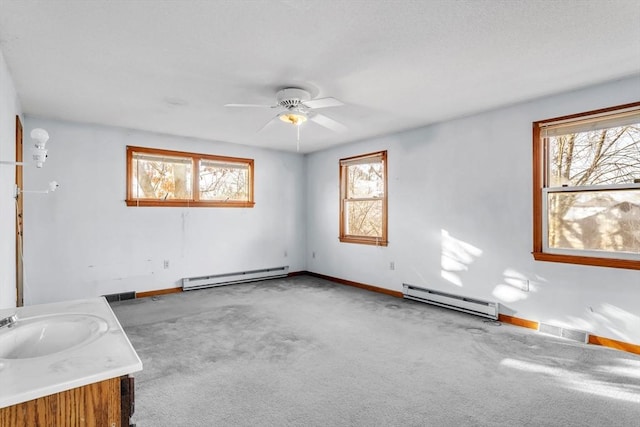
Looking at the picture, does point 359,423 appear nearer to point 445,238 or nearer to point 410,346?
point 410,346

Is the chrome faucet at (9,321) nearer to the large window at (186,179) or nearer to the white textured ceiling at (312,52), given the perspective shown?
the white textured ceiling at (312,52)

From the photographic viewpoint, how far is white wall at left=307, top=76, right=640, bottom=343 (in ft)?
10.6

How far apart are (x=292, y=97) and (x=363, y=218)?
9.81ft

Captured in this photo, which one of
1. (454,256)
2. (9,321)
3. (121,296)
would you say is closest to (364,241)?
(454,256)

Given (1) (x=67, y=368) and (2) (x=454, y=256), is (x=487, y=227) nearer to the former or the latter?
(2) (x=454, y=256)

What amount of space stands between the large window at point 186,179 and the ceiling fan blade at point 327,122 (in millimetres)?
2013

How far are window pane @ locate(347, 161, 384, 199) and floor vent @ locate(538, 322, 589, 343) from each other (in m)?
2.74

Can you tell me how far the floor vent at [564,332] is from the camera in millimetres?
3264

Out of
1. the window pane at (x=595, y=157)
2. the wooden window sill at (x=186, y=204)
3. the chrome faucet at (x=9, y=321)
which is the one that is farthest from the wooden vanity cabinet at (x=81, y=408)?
the wooden window sill at (x=186, y=204)

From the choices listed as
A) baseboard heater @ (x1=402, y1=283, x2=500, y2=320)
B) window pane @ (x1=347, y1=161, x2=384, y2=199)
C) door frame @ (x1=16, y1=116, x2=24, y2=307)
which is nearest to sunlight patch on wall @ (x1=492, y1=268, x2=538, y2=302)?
baseboard heater @ (x1=402, y1=283, x2=500, y2=320)

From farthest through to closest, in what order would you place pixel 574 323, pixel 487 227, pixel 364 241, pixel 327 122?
1. pixel 364 241
2. pixel 327 122
3. pixel 487 227
4. pixel 574 323

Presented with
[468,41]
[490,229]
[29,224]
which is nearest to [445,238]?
[490,229]

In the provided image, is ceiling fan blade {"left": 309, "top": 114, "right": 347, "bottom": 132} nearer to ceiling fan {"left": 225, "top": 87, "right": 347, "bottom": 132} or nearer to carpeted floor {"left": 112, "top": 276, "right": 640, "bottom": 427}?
ceiling fan {"left": 225, "top": 87, "right": 347, "bottom": 132}

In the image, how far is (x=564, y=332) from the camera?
11.1 feet
